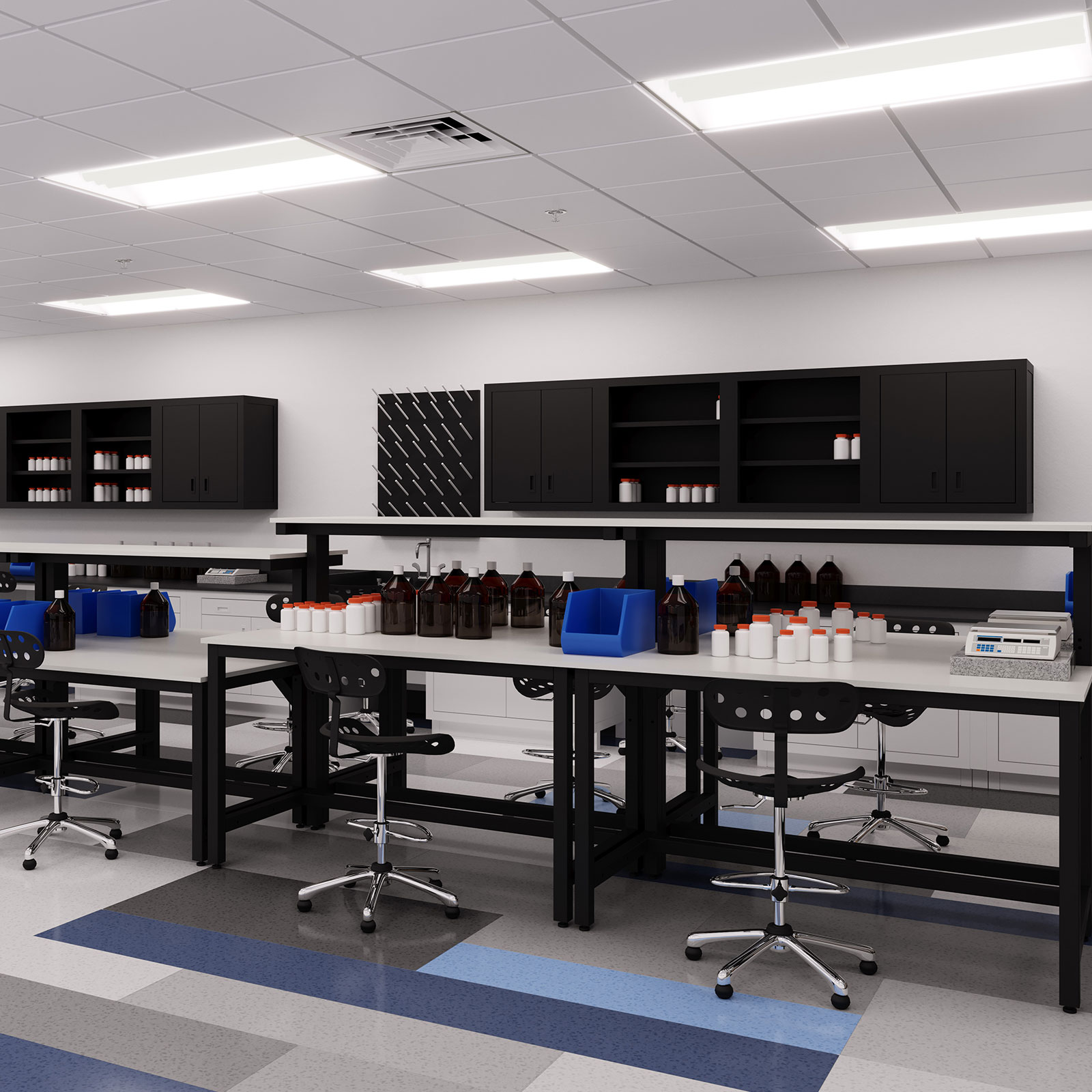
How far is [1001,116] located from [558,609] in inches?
88.2

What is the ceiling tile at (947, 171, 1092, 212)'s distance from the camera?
435 cm

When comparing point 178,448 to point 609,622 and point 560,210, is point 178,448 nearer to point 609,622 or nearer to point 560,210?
point 560,210

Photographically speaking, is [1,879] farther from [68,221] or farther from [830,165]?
[830,165]

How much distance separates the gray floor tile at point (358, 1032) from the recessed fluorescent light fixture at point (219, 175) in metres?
2.93

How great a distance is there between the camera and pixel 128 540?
8312 mm

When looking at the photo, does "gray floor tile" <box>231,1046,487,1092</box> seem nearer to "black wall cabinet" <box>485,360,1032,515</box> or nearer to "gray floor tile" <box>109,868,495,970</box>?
"gray floor tile" <box>109,868,495,970</box>

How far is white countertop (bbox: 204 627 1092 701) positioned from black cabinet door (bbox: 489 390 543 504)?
242 centimetres

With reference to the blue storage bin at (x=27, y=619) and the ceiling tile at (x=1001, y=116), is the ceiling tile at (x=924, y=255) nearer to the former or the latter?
the ceiling tile at (x=1001, y=116)

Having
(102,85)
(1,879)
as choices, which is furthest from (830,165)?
(1,879)

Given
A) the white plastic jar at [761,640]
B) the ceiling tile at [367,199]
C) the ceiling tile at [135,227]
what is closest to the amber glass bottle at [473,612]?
the white plastic jar at [761,640]

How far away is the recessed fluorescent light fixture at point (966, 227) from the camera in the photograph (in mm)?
5062

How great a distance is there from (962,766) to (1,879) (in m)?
4.19

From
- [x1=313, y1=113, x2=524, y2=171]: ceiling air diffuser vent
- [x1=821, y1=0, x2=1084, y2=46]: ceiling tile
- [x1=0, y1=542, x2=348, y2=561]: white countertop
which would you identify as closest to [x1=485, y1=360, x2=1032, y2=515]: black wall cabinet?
[x1=0, y1=542, x2=348, y2=561]: white countertop

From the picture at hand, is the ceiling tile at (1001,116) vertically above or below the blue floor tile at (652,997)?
above
